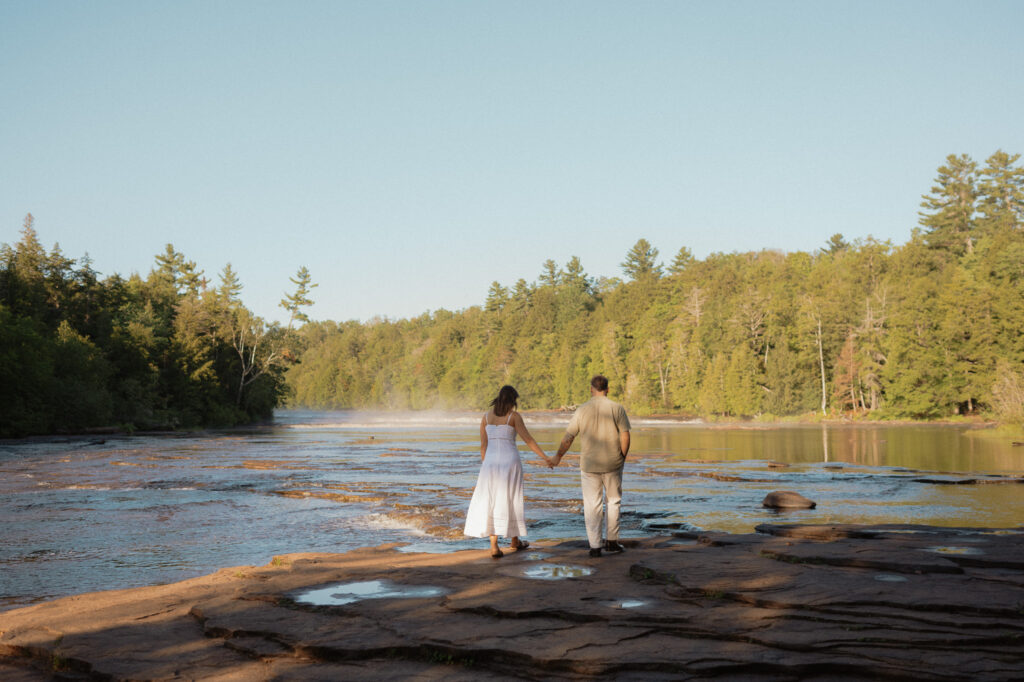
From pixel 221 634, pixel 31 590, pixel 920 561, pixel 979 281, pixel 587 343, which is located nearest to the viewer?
pixel 221 634

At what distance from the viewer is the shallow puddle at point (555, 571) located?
8.63 meters

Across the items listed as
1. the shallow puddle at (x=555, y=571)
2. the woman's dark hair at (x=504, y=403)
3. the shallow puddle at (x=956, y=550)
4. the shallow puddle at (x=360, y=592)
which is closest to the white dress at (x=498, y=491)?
the woman's dark hair at (x=504, y=403)

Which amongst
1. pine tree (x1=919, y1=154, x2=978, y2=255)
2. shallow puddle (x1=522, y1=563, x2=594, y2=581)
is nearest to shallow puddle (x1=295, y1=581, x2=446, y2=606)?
shallow puddle (x1=522, y1=563, x2=594, y2=581)

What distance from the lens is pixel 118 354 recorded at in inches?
2625

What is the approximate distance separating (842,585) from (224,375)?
7996cm

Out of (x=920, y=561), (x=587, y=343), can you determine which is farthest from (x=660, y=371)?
(x=920, y=561)

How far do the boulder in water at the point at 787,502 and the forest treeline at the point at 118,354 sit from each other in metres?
44.8

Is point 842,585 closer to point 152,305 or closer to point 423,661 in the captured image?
point 423,661

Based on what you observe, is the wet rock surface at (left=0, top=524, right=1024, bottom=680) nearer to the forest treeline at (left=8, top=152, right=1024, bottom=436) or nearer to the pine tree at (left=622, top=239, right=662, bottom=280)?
the forest treeline at (left=8, top=152, right=1024, bottom=436)

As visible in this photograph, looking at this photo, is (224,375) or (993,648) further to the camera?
(224,375)

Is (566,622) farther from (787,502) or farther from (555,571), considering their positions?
(787,502)

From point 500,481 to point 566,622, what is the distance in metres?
3.50

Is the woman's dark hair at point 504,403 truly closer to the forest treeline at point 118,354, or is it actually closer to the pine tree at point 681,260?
the forest treeline at point 118,354

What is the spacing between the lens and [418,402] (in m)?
184
